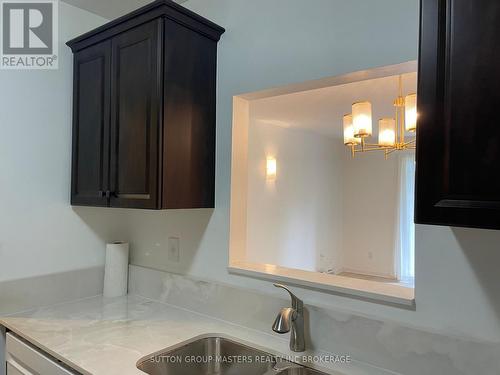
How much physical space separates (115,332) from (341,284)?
0.96 m

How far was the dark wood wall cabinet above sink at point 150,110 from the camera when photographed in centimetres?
154

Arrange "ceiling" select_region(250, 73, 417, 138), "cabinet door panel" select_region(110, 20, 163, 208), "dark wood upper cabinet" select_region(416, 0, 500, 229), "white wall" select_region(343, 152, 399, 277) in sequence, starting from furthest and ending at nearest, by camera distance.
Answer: "white wall" select_region(343, 152, 399, 277) → "ceiling" select_region(250, 73, 417, 138) → "cabinet door panel" select_region(110, 20, 163, 208) → "dark wood upper cabinet" select_region(416, 0, 500, 229)

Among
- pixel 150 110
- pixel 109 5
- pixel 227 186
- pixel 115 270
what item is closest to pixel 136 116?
pixel 150 110

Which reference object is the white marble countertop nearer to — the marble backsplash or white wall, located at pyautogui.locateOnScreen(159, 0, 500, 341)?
the marble backsplash

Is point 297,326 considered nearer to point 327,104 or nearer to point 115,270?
point 115,270

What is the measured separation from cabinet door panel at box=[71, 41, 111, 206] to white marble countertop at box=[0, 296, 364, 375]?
0.55 metres

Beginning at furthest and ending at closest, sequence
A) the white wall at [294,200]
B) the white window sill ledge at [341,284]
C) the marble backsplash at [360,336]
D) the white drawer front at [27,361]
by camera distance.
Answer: the white wall at [294,200], the white drawer front at [27,361], the white window sill ledge at [341,284], the marble backsplash at [360,336]

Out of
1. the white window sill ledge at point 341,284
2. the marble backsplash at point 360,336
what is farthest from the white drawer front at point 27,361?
the white window sill ledge at point 341,284

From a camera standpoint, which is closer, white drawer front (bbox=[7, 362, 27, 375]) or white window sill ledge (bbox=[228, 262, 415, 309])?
white window sill ledge (bbox=[228, 262, 415, 309])

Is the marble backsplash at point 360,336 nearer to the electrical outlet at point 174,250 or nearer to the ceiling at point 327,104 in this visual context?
the electrical outlet at point 174,250

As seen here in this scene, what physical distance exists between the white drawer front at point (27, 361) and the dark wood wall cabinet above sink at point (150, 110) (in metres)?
0.66

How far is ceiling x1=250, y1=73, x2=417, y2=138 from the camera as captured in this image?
3.14 m

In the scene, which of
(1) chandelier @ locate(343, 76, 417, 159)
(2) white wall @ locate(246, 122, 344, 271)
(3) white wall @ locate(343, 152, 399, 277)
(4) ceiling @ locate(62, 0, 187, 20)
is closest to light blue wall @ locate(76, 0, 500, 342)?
(4) ceiling @ locate(62, 0, 187, 20)

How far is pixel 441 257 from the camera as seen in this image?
1172 millimetres
